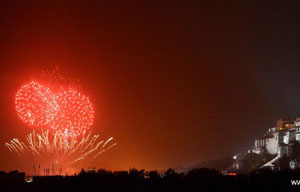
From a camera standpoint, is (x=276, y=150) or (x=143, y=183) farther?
(x=276, y=150)

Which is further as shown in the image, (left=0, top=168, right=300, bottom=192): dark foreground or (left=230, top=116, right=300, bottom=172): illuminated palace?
(left=230, top=116, right=300, bottom=172): illuminated palace

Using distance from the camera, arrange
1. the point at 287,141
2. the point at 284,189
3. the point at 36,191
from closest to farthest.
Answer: the point at 36,191 → the point at 284,189 → the point at 287,141

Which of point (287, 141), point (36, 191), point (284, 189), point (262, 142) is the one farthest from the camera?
point (262, 142)

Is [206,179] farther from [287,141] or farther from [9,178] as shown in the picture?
[287,141]

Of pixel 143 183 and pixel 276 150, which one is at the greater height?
pixel 276 150

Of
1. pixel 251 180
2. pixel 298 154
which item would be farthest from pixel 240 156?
pixel 251 180

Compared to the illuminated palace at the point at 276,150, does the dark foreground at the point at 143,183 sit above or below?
below

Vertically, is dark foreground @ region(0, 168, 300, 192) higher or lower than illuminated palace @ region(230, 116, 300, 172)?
lower

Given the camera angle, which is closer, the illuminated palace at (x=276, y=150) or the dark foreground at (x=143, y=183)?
the dark foreground at (x=143, y=183)
